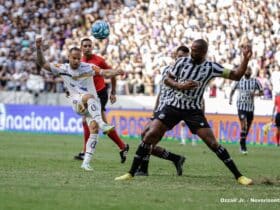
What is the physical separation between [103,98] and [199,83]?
6349 mm

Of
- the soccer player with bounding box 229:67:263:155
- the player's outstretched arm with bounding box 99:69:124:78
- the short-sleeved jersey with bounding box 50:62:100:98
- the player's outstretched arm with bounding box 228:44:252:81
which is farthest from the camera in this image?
the soccer player with bounding box 229:67:263:155

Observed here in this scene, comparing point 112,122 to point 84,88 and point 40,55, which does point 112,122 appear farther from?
point 40,55

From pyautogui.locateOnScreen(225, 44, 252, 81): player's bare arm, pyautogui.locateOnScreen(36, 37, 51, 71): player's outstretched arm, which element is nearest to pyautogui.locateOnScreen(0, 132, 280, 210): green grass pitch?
pyautogui.locateOnScreen(225, 44, 252, 81): player's bare arm

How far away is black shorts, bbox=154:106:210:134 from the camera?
14.9m

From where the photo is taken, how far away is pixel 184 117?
1492cm

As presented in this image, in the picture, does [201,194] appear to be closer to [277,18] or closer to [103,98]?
[103,98]

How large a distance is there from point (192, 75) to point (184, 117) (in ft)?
2.41

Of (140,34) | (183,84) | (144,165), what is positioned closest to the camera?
(183,84)

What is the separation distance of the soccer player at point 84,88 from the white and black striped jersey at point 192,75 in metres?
2.56

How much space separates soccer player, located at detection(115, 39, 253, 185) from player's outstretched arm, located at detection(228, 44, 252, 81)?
0.05m

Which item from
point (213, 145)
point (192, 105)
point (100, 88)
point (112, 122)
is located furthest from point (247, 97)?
point (213, 145)

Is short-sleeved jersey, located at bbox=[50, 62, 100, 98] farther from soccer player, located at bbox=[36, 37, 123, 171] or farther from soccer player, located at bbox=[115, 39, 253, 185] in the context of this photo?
soccer player, located at bbox=[115, 39, 253, 185]

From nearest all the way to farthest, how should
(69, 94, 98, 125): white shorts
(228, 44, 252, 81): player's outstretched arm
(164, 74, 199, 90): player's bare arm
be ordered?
(228, 44, 252, 81): player's outstretched arm → (164, 74, 199, 90): player's bare arm → (69, 94, 98, 125): white shorts

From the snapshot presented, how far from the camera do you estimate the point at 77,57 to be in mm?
17422
